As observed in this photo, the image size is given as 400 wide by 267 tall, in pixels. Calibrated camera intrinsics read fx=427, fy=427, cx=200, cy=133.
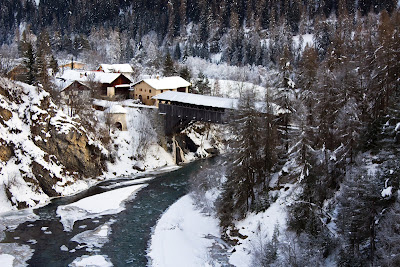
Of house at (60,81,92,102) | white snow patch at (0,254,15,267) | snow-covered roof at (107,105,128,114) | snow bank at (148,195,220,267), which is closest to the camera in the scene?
white snow patch at (0,254,15,267)

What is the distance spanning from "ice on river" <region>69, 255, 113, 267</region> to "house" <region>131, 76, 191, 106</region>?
36.4 m

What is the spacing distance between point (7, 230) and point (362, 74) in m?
29.3

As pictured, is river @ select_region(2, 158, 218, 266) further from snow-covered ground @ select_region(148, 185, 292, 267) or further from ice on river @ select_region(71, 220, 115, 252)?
snow-covered ground @ select_region(148, 185, 292, 267)

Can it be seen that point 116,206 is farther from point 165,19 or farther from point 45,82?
point 165,19

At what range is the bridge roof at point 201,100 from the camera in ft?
152

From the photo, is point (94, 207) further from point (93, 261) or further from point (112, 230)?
point (93, 261)

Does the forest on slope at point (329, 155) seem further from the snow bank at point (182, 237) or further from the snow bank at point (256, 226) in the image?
the snow bank at point (182, 237)

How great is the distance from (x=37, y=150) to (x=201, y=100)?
18730 mm

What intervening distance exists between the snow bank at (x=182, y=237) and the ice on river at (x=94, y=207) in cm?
459

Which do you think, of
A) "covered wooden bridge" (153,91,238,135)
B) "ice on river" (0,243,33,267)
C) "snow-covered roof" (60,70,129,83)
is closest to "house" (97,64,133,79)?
"snow-covered roof" (60,70,129,83)

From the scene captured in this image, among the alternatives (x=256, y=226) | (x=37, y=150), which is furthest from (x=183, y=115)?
(x=256, y=226)

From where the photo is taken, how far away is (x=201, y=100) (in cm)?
4897

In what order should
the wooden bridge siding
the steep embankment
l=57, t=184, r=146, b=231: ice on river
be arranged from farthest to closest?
1. the wooden bridge siding
2. the steep embankment
3. l=57, t=184, r=146, b=231: ice on river

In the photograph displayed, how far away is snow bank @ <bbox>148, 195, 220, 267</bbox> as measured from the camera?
85.0 feet
